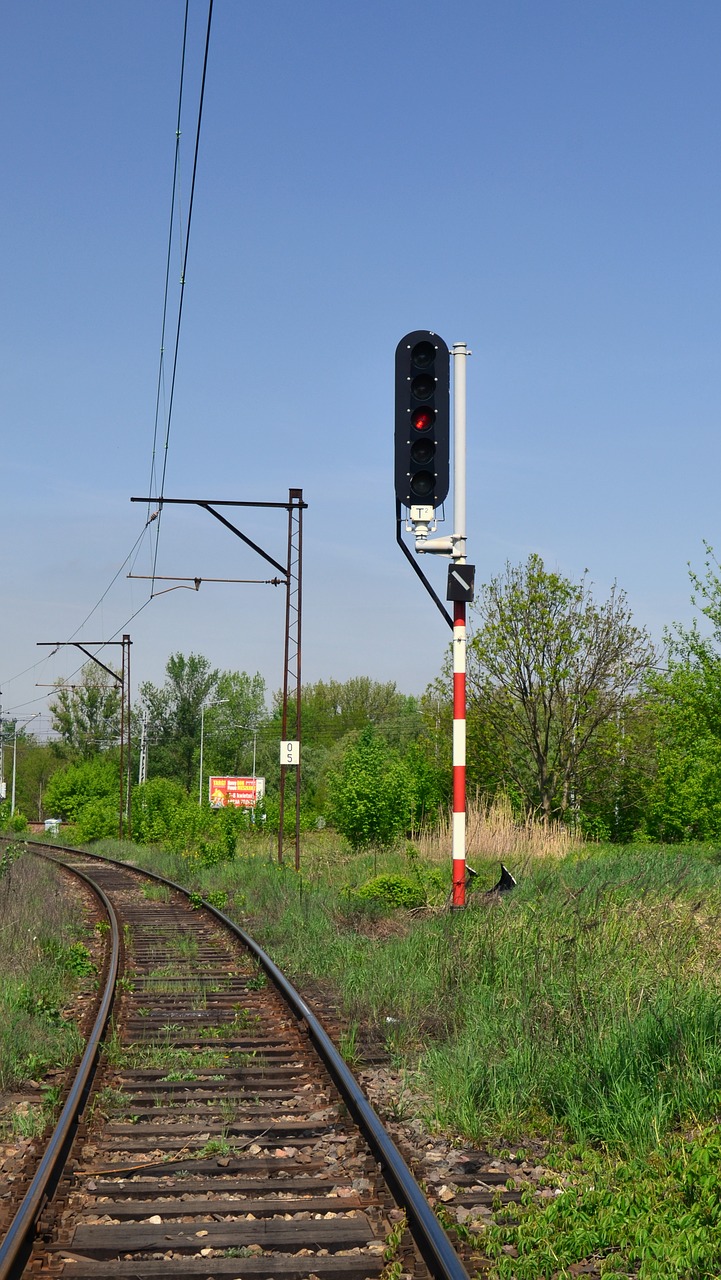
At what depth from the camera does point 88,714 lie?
113 meters

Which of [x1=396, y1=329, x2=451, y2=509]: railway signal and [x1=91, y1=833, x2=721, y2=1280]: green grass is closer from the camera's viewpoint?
[x1=91, y1=833, x2=721, y2=1280]: green grass

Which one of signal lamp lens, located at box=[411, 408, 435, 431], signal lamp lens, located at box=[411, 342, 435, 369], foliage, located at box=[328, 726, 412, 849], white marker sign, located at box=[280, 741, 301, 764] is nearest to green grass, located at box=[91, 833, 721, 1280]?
signal lamp lens, located at box=[411, 408, 435, 431]

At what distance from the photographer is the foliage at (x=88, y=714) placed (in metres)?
112

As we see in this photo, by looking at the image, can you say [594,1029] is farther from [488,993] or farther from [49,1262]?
[49,1262]

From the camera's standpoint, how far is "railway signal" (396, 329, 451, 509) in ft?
35.7

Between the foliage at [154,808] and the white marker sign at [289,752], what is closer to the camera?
the white marker sign at [289,752]

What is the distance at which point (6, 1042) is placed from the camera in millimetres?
8297

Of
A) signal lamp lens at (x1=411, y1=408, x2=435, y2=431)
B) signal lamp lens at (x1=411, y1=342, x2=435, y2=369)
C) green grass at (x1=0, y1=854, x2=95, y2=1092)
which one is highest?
signal lamp lens at (x1=411, y1=342, x2=435, y2=369)

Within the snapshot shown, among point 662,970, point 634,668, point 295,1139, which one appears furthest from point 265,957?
point 634,668

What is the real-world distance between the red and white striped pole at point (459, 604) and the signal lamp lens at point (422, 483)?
64 centimetres

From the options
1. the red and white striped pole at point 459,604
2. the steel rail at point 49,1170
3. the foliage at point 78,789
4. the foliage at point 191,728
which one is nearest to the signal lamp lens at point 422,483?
the red and white striped pole at point 459,604

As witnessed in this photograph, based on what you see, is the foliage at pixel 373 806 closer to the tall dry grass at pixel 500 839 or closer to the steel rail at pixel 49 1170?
the tall dry grass at pixel 500 839

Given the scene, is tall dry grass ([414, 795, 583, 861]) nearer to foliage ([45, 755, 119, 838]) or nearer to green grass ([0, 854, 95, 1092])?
green grass ([0, 854, 95, 1092])

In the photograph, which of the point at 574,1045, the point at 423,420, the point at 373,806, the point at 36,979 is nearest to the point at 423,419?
the point at 423,420
